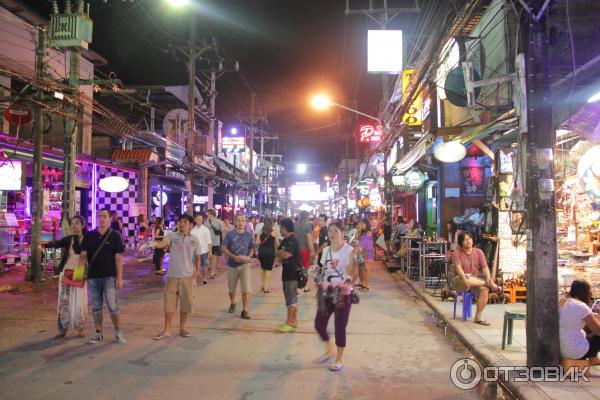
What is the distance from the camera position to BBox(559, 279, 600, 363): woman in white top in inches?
204

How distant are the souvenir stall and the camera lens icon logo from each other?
109 inches

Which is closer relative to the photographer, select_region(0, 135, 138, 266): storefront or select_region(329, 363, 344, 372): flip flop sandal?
select_region(329, 363, 344, 372): flip flop sandal

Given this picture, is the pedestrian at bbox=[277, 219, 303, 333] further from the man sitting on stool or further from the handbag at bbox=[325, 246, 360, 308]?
the man sitting on stool

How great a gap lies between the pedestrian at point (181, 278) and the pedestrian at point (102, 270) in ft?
2.31

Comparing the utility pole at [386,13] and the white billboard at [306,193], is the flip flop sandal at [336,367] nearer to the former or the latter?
the utility pole at [386,13]

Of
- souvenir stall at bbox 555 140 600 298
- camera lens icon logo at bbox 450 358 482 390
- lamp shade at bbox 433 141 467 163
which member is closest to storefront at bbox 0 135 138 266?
lamp shade at bbox 433 141 467 163

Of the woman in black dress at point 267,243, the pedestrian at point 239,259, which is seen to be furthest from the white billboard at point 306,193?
the pedestrian at point 239,259

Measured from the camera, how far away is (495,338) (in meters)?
6.89

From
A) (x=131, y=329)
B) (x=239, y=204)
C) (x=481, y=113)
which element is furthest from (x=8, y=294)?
(x=239, y=204)

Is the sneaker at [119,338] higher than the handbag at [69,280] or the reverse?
the reverse

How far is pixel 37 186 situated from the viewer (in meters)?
12.5

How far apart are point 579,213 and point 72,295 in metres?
10.5

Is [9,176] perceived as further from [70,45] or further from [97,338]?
[97,338]

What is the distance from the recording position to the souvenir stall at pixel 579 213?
7.39 meters
